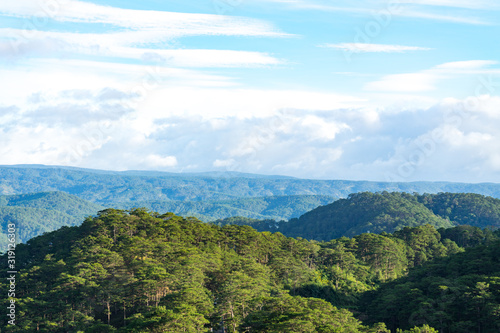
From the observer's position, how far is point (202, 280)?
63.2 meters

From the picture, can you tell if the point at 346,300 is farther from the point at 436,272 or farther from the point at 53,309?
the point at 53,309

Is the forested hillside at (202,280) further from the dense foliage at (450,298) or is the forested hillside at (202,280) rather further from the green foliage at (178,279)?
the dense foliage at (450,298)

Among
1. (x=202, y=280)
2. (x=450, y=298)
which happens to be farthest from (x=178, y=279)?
(x=450, y=298)

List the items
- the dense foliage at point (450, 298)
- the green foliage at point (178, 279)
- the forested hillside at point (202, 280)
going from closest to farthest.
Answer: the green foliage at point (178, 279) → the forested hillside at point (202, 280) → the dense foliage at point (450, 298)

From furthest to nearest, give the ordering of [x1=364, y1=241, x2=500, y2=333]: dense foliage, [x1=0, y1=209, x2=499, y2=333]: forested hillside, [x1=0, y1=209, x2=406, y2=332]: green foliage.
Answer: [x1=364, y1=241, x2=500, y2=333]: dense foliage < [x1=0, y1=209, x2=499, y2=333]: forested hillside < [x1=0, y1=209, x2=406, y2=332]: green foliage

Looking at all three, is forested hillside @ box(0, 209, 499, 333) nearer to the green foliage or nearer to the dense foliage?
the green foliage

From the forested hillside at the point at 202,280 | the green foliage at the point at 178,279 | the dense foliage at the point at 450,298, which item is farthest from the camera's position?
the dense foliage at the point at 450,298

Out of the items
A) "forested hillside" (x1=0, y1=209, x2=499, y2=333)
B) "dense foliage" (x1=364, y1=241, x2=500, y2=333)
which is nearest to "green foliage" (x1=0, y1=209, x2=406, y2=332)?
"forested hillside" (x1=0, y1=209, x2=499, y2=333)

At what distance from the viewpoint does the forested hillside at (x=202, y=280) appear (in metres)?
49.8

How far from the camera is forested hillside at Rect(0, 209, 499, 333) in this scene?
4981 centimetres

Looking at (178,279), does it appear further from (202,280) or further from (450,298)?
(450,298)

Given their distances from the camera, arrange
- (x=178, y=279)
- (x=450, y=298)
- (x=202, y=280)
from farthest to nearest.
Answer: (x=202, y=280) < (x=178, y=279) < (x=450, y=298)

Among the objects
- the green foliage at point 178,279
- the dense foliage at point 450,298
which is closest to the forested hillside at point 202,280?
the green foliage at point 178,279

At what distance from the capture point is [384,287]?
8338cm
